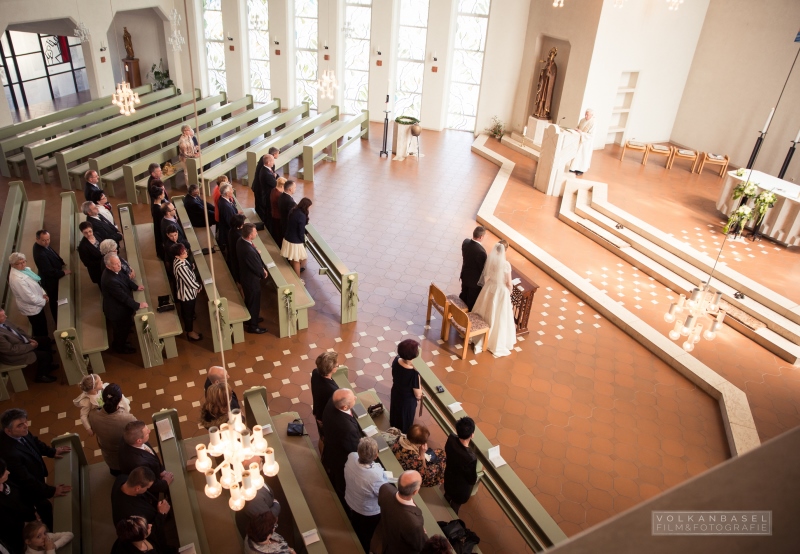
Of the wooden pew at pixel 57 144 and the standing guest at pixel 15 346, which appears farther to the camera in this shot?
the wooden pew at pixel 57 144

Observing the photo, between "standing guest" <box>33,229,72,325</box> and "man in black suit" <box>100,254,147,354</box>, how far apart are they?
2.73ft

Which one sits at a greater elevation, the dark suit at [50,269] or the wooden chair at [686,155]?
the wooden chair at [686,155]

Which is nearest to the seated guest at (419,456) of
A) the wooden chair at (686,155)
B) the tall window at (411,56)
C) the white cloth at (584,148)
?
the white cloth at (584,148)

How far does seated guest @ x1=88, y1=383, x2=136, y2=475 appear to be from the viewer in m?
4.89

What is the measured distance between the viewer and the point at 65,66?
1909 centimetres

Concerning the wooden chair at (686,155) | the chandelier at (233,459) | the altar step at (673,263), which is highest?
the chandelier at (233,459)

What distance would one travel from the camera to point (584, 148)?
504 inches

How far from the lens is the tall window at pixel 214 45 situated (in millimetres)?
18141

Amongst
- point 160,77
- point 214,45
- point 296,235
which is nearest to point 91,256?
point 296,235

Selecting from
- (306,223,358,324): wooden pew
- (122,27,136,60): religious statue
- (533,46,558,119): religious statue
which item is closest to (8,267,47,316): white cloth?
(306,223,358,324): wooden pew

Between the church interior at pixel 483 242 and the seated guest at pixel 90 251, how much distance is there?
0.38m

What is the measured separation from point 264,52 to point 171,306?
44.4 feet

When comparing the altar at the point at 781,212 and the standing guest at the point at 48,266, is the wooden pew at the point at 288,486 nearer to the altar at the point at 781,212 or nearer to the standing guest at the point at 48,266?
the standing guest at the point at 48,266

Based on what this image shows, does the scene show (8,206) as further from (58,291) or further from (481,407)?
(481,407)
